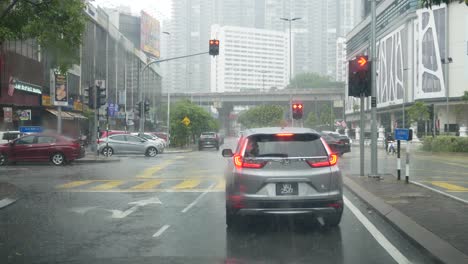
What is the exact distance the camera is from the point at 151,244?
7.54m

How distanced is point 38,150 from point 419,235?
19165mm

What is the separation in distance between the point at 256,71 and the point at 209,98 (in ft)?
101

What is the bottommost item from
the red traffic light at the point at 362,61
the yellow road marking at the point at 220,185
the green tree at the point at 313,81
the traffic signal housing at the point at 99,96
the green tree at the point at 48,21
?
the yellow road marking at the point at 220,185

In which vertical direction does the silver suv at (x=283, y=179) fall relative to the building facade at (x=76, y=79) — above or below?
below

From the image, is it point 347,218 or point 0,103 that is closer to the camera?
Answer: point 347,218

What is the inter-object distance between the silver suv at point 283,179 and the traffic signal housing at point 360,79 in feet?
26.9

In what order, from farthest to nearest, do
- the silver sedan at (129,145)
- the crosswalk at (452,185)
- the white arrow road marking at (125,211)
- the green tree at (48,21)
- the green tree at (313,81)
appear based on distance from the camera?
the green tree at (313,81) < the silver sedan at (129,145) < the green tree at (48,21) < the crosswalk at (452,185) < the white arrow road marking at (125,211)

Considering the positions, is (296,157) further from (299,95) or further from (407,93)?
(299,95)

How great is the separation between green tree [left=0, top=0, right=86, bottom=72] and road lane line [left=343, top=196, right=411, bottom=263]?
8887 mm

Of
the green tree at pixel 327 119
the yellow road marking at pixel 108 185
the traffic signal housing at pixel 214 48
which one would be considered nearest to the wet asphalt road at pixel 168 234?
the yellow road marking at pixel 108 185

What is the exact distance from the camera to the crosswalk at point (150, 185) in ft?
46.4

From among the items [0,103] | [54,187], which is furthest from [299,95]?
[54,187]

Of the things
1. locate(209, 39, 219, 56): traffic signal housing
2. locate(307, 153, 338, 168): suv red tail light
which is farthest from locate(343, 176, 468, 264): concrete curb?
locate(209, 39, 219, 56): traffic signal housing

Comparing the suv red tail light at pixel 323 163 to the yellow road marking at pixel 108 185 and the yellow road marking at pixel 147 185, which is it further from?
the yellow road marking at pixel 108 185
